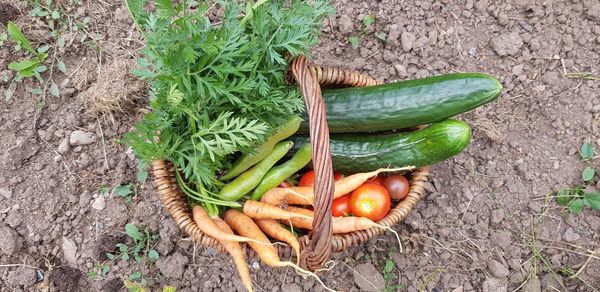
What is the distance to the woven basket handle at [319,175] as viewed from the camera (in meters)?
1.89

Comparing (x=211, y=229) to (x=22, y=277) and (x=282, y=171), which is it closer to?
(x=282, y=171)

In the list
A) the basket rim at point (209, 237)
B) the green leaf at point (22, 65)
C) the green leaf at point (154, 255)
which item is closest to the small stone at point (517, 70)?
the basket rim at point (209, 237)

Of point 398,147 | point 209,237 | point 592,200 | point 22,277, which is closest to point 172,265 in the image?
point 209,237

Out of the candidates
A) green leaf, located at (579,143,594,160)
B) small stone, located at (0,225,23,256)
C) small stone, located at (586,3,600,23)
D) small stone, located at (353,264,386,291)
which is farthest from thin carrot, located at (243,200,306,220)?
small stone, located at (586,3,600,23)

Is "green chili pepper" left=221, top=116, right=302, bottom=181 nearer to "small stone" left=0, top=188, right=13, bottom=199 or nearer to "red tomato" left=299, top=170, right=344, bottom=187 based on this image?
"red tomato" left=299, top=170, right=344, bottom=187

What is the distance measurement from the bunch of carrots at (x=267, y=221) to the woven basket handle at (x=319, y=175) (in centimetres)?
19

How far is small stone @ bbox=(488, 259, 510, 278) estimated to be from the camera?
2.55 m

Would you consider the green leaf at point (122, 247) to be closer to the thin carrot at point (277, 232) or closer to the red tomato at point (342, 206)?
the thin carrot at point (277, 232)

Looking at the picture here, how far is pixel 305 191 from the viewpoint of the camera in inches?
91.2

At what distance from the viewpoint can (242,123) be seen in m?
1.96

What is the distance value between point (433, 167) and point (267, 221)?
90 cm

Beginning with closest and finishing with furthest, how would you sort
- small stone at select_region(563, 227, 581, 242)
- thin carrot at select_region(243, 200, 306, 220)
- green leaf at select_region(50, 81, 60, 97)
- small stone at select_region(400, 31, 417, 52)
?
thin carrot at select_region(243, 200, 306, 220) < small stone at select_region(563, 227, 581, 242) < green leaf at select_region(50, 81, 60, 97) < small stone at select_region(400, 31, 417, 52)

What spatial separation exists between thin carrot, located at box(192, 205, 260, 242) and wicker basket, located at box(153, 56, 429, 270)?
0.02 meters

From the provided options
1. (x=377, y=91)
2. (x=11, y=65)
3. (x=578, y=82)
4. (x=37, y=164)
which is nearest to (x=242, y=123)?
(x=377, y=91)
